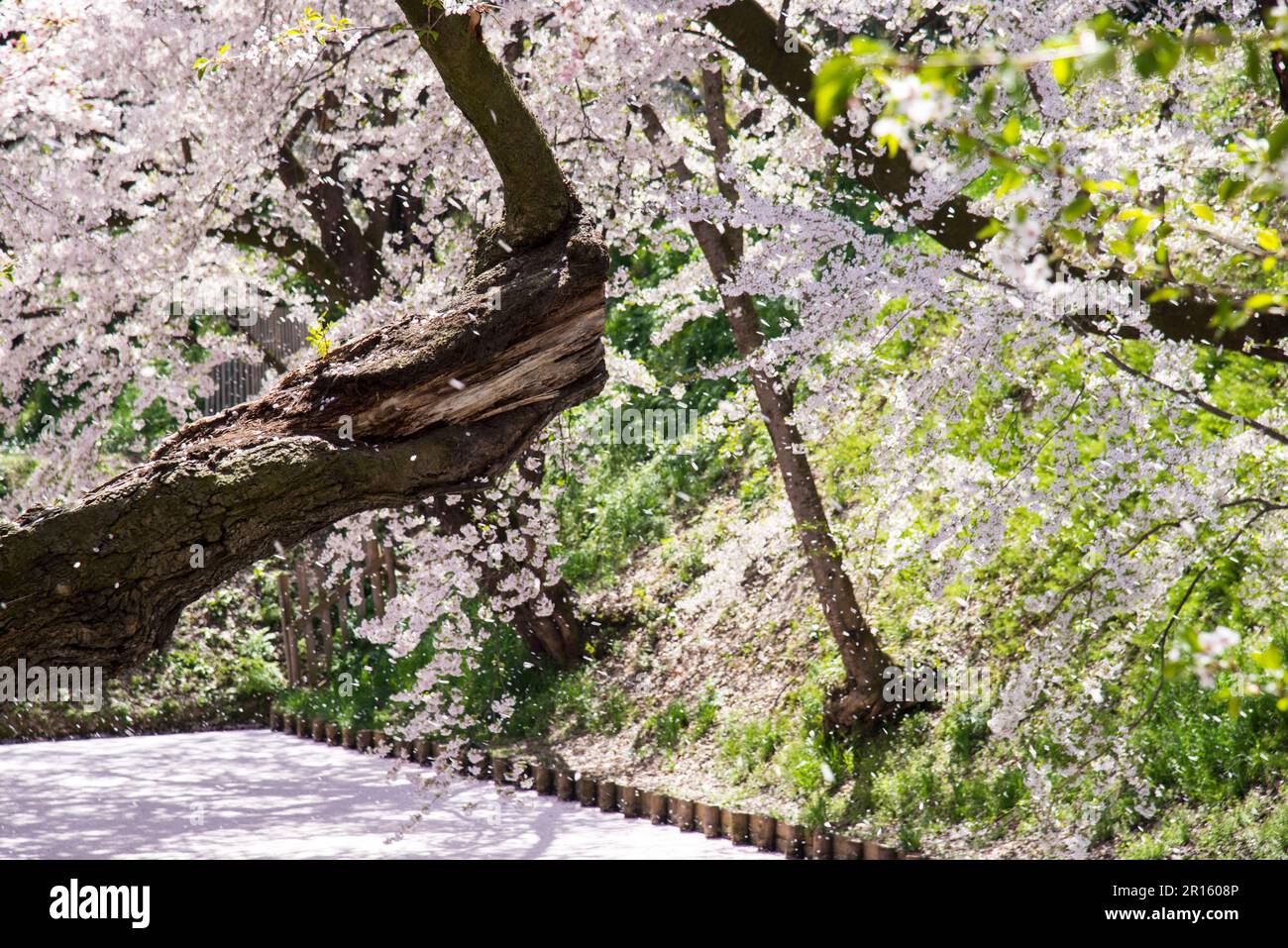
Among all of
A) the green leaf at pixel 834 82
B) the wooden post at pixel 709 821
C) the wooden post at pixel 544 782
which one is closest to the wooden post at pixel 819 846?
the wooden post at pixel 709 821

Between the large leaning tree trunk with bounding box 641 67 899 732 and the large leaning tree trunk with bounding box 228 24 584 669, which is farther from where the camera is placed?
the large leaning tree trunk with bounding box 228 24 584 669

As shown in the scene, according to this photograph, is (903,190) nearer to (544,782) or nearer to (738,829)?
(738,829)

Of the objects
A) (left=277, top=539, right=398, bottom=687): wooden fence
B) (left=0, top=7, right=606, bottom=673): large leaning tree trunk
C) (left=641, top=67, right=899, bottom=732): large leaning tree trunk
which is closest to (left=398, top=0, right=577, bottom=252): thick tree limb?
(left=0, top=7, right=606, bottom=673): large leaning tree trunk

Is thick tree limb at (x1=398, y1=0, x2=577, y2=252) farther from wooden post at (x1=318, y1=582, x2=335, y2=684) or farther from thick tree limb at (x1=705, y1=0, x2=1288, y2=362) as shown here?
wooden post at (x1=318, y1=582, x2=335, y2=684)

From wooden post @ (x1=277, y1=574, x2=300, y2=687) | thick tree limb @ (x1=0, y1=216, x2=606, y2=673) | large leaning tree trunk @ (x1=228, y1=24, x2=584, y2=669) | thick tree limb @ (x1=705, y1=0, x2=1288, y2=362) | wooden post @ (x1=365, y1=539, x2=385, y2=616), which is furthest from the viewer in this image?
wooden post @ (x1=277, y1=574, x2=300, y2=687)

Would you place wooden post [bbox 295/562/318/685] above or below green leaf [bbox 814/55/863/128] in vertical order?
below

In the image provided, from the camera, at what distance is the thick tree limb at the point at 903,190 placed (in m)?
4.46

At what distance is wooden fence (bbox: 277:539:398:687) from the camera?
1121 centimetres

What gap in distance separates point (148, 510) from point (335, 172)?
6.93 metres

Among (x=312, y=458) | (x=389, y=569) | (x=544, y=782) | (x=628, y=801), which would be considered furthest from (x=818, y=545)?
(x=389, y=569)

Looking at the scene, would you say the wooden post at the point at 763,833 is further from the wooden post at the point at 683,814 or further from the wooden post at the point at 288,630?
the wooden post at the point at 288,630

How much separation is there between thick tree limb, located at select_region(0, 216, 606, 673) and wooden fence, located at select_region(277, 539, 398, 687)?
764 cm

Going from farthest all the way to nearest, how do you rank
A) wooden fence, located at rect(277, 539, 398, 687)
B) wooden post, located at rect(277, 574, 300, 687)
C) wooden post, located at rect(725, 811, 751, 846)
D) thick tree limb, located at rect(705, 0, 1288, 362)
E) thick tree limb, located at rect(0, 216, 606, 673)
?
wooden post, located at rect(277, 574, 300, 687)
wooden fence, located at rect(277, 539, 398, 687)
wooden post, located at rect(725, 811, 751, 846)
thick tree limb, located at rect(705, 0, 1288, 362)
thick tree limb, located at rect(0, 216, 606, 673)

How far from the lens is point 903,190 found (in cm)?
484
